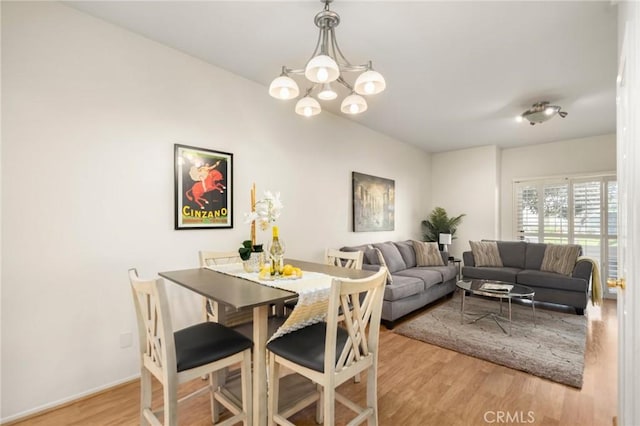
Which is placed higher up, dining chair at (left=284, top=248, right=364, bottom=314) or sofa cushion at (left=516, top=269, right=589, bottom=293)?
dining chair at (left=284, top=248, right=364, bottom=314)

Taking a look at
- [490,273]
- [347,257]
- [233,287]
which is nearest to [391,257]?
[490,273]

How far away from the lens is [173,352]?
1.33m

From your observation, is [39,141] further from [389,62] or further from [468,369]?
[468,369]

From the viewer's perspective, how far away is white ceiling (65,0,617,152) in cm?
205

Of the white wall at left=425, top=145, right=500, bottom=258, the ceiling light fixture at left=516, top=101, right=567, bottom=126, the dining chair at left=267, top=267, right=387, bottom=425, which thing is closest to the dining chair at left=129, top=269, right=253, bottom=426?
the dining chair at left=267, top=267, right=387, bottom=425

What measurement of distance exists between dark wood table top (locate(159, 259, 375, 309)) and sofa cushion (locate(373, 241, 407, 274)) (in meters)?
2.17

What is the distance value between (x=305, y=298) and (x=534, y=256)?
4.68 m

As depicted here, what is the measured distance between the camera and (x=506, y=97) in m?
3.50

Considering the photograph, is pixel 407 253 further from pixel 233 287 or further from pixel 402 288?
pixel 233 287

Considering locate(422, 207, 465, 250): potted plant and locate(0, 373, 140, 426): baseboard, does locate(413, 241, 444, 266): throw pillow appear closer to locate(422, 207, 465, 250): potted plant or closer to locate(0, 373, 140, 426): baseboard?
locate(422, 207, 465, 250): potted plant

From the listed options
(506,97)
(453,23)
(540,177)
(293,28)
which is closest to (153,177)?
(293,28)

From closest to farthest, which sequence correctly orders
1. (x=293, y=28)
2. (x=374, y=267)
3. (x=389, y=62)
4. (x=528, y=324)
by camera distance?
(x=293, y=28) < (x=389, y=62) < (x=528, y=324) < (x=374, y=267)

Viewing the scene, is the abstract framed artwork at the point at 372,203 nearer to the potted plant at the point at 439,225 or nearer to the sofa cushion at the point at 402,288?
the sofa cushion at the point at 402,288

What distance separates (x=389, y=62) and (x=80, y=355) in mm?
3371
